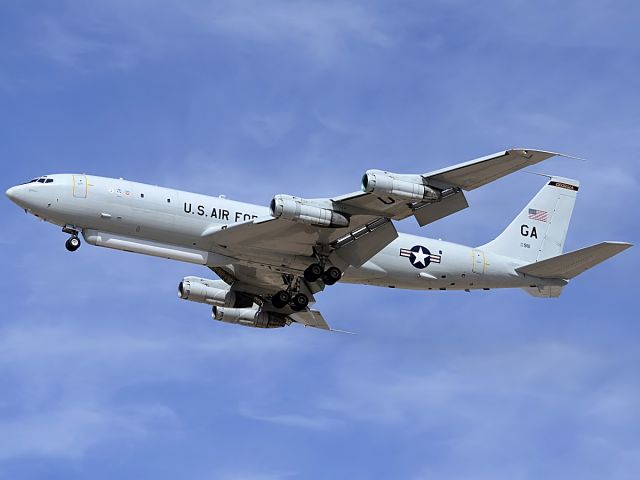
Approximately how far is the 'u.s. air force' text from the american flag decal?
48.9 feet

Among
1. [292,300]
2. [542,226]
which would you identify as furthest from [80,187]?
[542,226]

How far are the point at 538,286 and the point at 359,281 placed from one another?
330 inches

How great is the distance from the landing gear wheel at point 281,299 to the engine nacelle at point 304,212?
757 cm

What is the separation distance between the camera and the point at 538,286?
59.0 metres

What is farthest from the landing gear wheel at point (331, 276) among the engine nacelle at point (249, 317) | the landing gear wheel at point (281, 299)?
the engine nacelle at point (249, 317)

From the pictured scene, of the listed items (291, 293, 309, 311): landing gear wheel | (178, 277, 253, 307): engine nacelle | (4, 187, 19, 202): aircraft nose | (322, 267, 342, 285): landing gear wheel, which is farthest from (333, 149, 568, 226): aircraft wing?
(4, 187, 19, 202): aircraft nose

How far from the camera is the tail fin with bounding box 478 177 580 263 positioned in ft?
198

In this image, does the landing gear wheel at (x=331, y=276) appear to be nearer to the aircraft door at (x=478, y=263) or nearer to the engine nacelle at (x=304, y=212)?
the engine nacelle at (x=304, y=212)

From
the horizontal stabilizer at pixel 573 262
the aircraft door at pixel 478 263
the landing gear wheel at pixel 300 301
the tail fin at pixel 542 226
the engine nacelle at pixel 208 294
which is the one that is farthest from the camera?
the engine nacelle at pixel 208 294

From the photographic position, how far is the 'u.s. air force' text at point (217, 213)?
53.3m

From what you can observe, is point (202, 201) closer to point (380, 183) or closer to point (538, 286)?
point (380, 183)

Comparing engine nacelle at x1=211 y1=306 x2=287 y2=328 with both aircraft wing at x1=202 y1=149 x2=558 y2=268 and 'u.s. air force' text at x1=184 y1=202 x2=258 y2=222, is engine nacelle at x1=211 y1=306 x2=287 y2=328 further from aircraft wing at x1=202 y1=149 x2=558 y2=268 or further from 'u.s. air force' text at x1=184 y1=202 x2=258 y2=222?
'u.s. air force' text at x1=184 y1=202 x2=258 y2=222

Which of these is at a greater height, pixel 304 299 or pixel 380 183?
pixel 380 183

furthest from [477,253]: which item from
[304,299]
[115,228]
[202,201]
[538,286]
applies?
[115,228]
